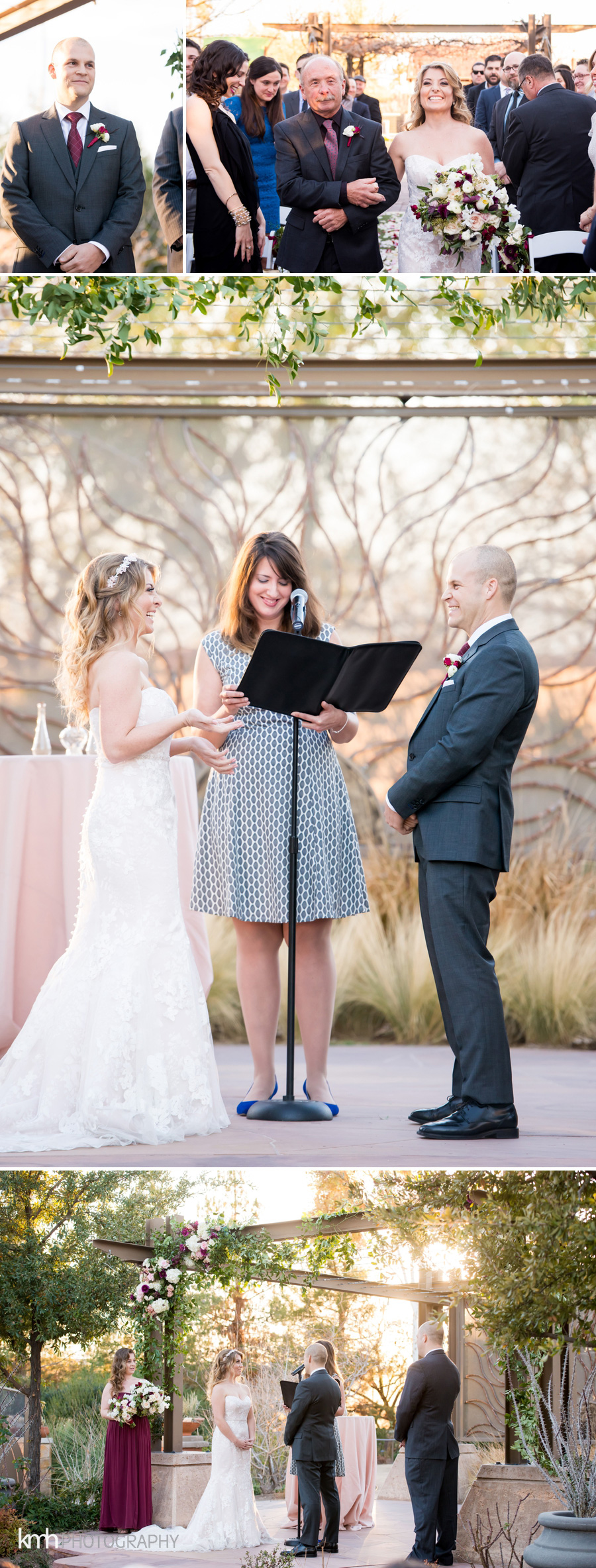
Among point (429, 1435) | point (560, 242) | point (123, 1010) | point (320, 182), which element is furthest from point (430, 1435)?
point (320, 182)

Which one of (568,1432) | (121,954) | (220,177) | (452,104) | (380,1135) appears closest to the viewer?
(380,1135)

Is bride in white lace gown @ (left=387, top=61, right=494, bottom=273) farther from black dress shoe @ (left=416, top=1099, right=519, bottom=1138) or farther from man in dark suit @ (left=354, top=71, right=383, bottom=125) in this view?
black dress shoe @ (left=416, top=1099, right=519, bottom=1138)

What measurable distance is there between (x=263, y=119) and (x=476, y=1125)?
12.9 ft

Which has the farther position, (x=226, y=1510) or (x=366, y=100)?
(x=226, y=1510)

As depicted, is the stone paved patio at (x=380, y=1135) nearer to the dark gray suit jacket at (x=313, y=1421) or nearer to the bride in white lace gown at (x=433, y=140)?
the dark gray suit jacket at (x=313, y=1421)

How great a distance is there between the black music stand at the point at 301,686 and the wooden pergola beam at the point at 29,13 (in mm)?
3286

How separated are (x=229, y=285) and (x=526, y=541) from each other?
2197 millimetres

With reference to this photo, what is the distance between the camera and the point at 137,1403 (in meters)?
6.14

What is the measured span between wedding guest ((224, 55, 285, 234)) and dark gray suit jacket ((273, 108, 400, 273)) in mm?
106

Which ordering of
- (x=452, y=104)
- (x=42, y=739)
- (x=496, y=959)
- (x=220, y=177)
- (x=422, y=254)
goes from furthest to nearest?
(x=496, y=959)
(x=422, y=254)
(x=452, y=104)
(x=220, y=177)
(x=42, y=739)

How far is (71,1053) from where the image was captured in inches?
125

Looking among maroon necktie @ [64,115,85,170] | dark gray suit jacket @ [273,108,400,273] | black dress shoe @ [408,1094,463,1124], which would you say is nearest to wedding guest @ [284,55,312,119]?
dark gray suit jacket @ [273,108,400,273]

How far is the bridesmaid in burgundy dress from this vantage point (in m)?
6.06

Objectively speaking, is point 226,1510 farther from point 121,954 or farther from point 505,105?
point 505,105
